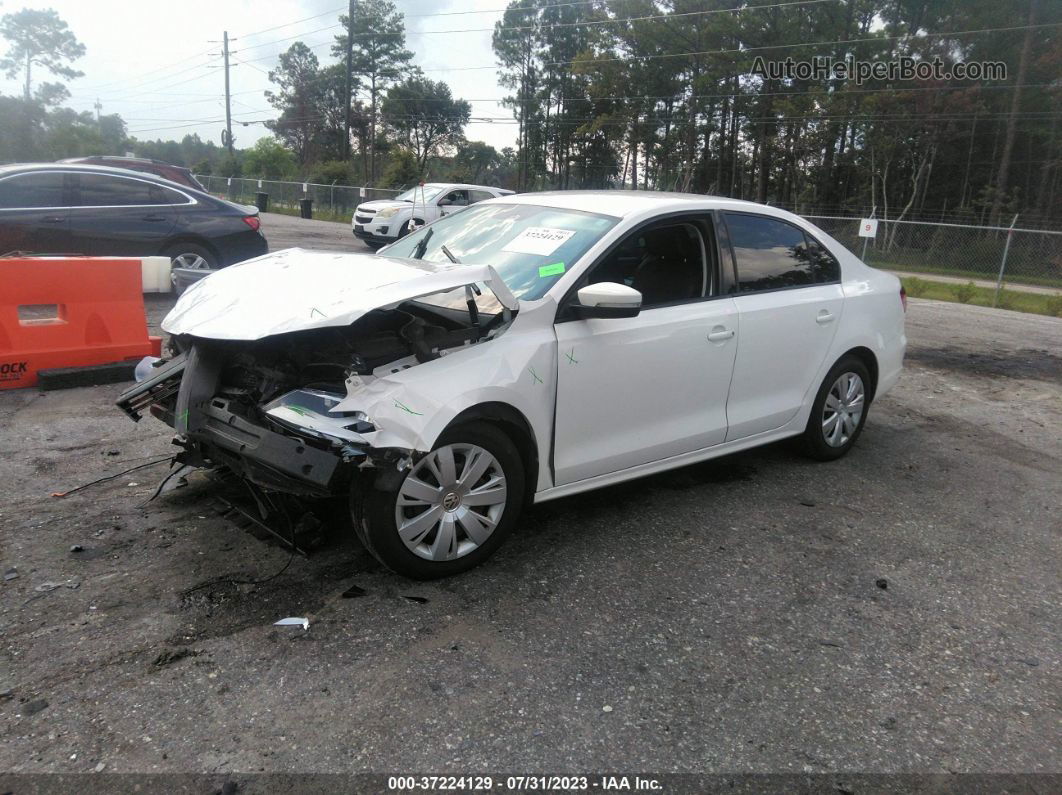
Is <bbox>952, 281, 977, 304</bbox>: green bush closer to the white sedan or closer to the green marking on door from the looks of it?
the white sedan

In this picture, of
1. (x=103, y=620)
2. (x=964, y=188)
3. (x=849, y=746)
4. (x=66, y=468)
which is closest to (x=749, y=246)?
(x=849, y=746)

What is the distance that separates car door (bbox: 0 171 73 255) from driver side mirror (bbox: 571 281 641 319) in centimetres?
769

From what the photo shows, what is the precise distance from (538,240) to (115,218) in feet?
23.6

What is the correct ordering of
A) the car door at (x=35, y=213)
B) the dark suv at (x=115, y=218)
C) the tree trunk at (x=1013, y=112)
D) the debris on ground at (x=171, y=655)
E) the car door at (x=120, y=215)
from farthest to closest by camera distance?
the tree trunk at (x=1013, y=112) < the car door at (x=120, y=215) < the dark suv at (x=115, y=218) < the car door at (x=35, y=213) < the debris on ground at (x=171, y=655)

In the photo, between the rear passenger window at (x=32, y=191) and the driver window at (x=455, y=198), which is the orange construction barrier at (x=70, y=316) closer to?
the rear passenger window at (x=32, y=191)

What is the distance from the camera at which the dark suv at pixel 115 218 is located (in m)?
8.76

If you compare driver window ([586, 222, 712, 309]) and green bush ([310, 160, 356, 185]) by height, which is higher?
green bush ([310, 160, 356, 185])

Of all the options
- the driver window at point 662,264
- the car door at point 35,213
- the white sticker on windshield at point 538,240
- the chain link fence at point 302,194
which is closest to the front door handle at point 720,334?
the driver window at point 662,264

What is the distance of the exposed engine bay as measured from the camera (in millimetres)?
3145

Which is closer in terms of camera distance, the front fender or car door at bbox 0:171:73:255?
the front fender

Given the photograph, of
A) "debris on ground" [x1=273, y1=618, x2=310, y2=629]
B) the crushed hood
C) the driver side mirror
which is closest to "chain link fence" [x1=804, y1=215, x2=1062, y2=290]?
the driver side mirror

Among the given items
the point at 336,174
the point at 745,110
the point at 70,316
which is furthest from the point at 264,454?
the point at 745,110

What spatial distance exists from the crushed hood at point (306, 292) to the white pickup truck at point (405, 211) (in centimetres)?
1407

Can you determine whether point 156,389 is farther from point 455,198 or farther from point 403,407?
point 455,198
